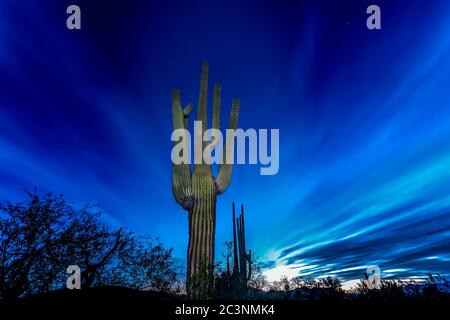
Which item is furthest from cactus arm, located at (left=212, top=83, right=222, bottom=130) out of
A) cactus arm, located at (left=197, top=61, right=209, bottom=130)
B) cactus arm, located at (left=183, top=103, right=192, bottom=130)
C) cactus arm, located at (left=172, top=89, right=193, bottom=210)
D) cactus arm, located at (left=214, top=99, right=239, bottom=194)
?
cactus arm, located at (left=172, top=89, right=193, bottom=210)

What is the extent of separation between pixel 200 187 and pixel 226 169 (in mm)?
1298

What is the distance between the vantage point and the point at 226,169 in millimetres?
9609

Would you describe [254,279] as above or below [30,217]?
below

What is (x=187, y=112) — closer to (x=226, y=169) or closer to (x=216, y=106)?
(x=216, y=106)

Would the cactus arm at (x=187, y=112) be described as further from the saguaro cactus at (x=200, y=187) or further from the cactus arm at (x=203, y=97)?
the cactus arm at (x=203, y=97)

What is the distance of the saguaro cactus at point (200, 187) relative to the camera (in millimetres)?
7855

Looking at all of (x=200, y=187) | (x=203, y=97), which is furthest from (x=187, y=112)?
(x=200, y=187)

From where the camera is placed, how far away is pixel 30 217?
858 centimetres

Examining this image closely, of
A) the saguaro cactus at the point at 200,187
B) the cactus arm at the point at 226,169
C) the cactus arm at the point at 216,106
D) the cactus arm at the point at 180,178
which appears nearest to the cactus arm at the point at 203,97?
the saguaro cactus at the point at 200,187

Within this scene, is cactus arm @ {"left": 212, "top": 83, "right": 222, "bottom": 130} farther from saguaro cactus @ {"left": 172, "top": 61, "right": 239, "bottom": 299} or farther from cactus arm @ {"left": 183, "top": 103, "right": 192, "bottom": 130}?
cactus arm @ {"left": 183, "top": 103, "right": 192, "bottom": 130}
